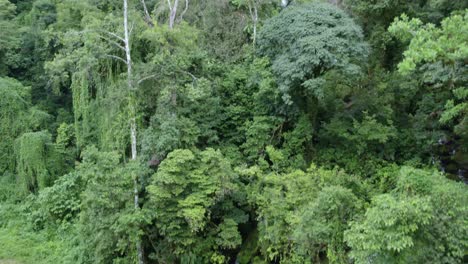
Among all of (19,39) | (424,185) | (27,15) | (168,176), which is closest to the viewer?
(424,185)

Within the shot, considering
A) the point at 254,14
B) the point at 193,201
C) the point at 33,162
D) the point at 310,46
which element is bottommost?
the point at 193,201

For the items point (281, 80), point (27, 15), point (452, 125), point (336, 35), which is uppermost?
point (27, 15)

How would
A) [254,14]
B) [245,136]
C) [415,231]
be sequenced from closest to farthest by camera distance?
[415,231] → [245,136] → [254,14]

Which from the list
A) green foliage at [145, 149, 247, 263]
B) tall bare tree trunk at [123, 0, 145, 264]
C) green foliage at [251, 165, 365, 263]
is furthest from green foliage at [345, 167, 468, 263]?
tall bare tree trunk at [123, 0, 145, 264]

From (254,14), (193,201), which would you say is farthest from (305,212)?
(254,14)

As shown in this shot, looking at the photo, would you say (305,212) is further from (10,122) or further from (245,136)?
(10,122)

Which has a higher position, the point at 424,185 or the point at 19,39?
the point at 19,39

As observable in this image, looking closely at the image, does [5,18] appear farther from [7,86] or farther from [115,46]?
[115,46]

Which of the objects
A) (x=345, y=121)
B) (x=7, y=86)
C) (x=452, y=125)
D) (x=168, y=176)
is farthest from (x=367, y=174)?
(x=7, y=86)

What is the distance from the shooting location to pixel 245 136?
475 inches

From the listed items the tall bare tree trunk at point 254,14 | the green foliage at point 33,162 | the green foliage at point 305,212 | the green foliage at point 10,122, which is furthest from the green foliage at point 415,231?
the green foliage at point 10,122

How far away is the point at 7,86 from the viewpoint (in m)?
16.3

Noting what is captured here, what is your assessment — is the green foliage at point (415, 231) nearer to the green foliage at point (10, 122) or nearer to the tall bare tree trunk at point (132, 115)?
the tall bare tree trunk at point (132, 115)

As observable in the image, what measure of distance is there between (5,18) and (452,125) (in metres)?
18.9
